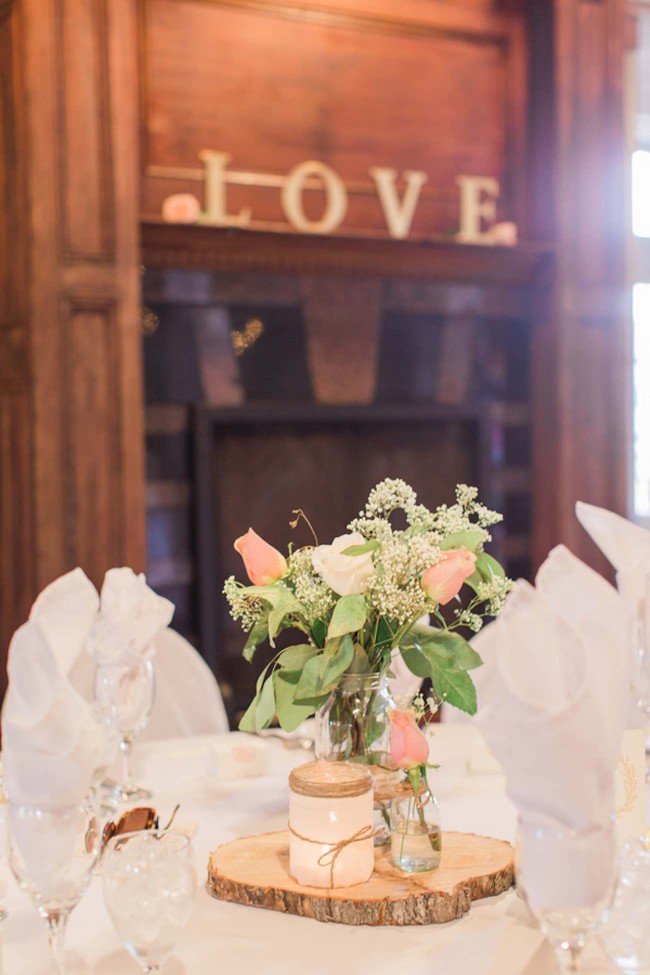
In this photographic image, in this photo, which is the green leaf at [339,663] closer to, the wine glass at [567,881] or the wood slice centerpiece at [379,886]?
the wood slice centerpiece at [379,886]

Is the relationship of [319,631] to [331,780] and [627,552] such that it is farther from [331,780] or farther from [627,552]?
[627,552]

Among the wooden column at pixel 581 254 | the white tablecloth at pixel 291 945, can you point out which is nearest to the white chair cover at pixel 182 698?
the white tablecloth at pixel 291 945

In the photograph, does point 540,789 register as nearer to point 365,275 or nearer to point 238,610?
point 238,610

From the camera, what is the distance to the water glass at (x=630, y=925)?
102 centimetres

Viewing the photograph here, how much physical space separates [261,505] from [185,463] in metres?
0.30

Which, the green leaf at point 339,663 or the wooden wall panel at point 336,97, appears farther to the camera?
the wooden wall panel at point 336,97

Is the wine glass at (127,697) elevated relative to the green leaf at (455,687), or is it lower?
lower

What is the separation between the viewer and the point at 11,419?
3357 mm

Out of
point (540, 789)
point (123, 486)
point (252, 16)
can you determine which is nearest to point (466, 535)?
point (540, 789)

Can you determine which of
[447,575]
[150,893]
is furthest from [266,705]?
[150,893]

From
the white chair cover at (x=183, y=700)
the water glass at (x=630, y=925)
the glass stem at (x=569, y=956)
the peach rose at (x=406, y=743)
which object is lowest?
the white chair cover at (x=183, y=700)

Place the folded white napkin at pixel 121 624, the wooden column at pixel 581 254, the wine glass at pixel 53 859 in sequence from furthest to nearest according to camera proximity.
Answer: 1. the wooden column at pixel 581 254
2. the folded white napkin at pixel 121 624
3. the wine glass at pixel 53 859

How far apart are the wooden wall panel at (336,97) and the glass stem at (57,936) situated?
2.87 metres

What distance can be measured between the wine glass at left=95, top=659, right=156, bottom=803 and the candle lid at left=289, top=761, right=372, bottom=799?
0.53 m
